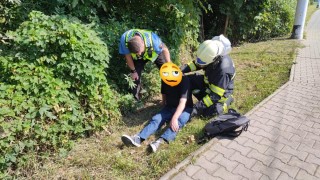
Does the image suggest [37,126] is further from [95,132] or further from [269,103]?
[269,103]

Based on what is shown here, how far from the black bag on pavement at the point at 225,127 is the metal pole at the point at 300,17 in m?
9.08

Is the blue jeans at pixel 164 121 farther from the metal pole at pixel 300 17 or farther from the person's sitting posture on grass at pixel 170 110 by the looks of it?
the metal pole at pixel 300 17

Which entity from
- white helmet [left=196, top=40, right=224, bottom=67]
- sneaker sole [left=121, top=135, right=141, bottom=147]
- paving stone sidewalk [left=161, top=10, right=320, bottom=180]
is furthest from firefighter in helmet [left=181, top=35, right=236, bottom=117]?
sneaker sole [left=121, top=135, right=141, bottom=147]

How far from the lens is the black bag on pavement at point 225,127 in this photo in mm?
3787

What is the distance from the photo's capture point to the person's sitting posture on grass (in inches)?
145

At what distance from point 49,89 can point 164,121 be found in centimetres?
175

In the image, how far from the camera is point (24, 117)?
10.0 feet

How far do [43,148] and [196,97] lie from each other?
274 centimetres

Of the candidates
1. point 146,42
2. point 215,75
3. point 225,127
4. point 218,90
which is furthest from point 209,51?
point 225,127

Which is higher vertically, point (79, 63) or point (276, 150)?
point (79, 63)

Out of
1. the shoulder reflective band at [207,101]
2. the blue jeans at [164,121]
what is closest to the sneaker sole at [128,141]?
the blue jeans at [164,121]

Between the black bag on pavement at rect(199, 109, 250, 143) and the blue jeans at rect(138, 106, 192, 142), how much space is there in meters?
0.39

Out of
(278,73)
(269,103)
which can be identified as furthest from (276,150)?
(278,73)
